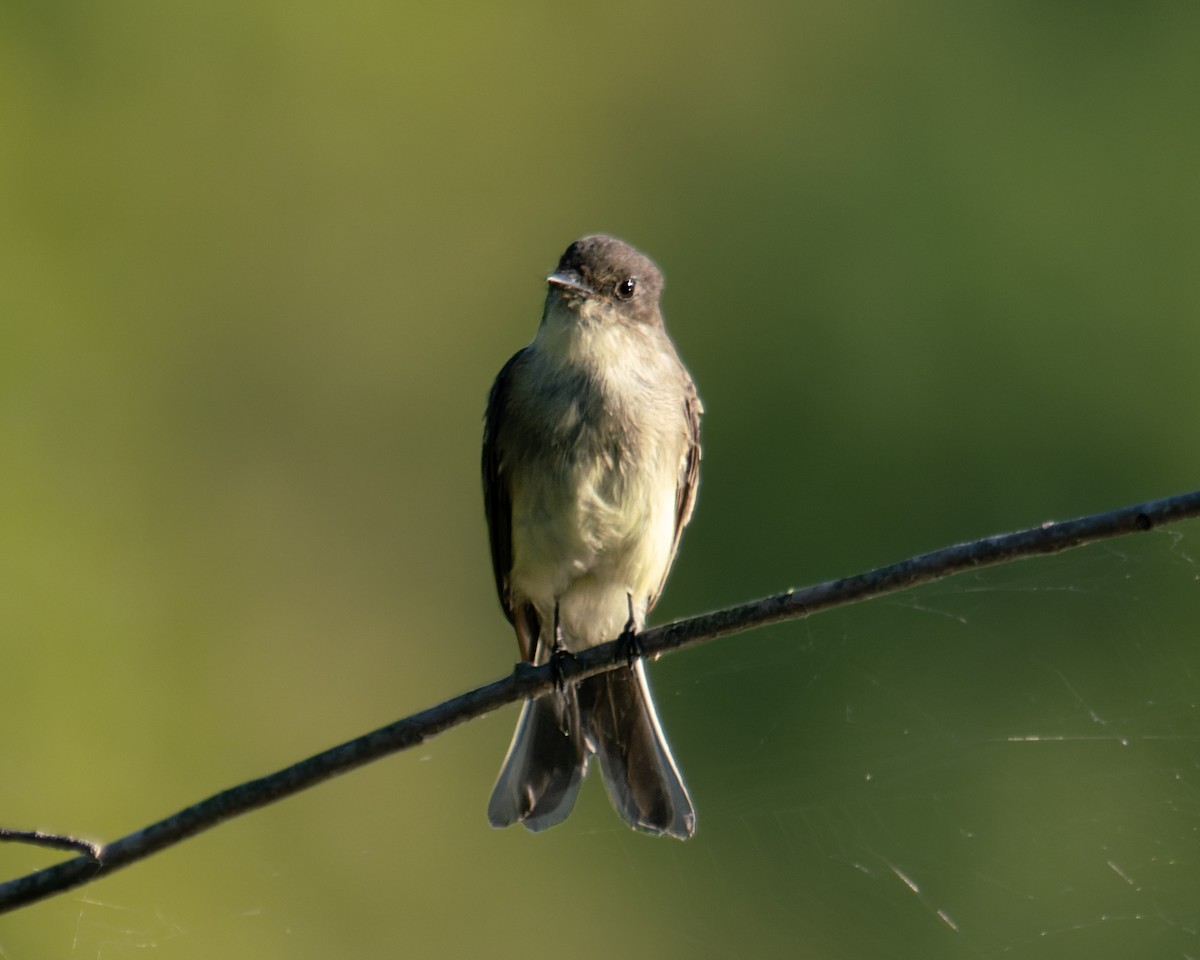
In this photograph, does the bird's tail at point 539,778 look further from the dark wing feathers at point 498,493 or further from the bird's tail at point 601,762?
the dark wing feathers at point 498,493

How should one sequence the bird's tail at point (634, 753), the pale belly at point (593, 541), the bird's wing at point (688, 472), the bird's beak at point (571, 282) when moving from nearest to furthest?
the bird's tail at point (634, 753) → the pale belly at point (593, 541) → the bird's beak at point (571, 282) → the bird's wing at point (688, 472)

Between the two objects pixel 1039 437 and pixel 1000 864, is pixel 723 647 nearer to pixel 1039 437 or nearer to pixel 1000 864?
pixel 1000 864

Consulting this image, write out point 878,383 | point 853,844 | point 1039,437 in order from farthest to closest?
point 878,383 → point 1039,437 → point 853,844

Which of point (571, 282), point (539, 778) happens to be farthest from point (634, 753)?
point (571, 282)

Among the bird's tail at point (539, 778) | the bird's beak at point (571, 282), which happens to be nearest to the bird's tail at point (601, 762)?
the bird's tail at point (539, 778)

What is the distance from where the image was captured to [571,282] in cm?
398

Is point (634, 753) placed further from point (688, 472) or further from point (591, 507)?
point (688, 472)

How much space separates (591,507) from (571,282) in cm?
61

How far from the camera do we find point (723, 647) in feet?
14.6

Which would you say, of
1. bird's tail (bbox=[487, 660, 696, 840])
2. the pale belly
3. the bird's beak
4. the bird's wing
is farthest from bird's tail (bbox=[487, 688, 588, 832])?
the bird's beak

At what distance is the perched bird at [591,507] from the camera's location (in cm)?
373

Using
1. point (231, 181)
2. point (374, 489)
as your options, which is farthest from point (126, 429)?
point (231, 181)

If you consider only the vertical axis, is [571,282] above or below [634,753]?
above

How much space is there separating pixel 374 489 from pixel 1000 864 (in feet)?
13.1
